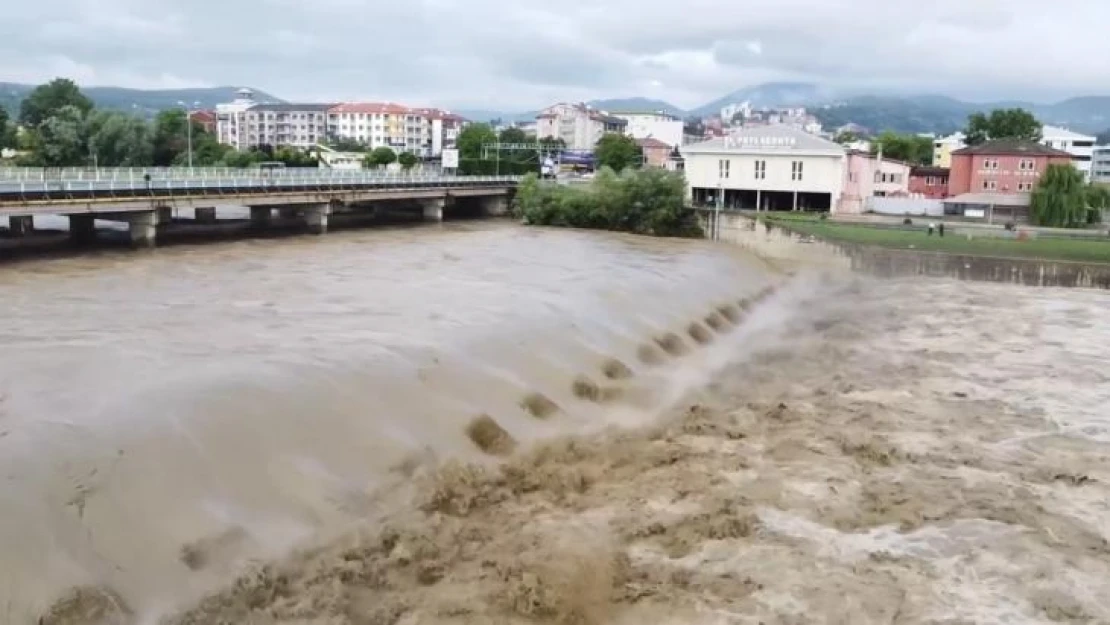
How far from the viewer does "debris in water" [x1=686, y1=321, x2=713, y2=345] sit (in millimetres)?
29125

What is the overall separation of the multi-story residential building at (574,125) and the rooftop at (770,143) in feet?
353

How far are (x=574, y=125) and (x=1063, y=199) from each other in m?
126

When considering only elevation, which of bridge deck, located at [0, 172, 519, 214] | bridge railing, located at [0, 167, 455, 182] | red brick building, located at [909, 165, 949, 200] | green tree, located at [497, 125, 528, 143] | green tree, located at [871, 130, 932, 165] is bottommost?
bridge deck, located at [0, 172, 519, 214]

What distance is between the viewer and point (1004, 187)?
7762cm

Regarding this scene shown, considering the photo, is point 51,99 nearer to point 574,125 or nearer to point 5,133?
point 5,133

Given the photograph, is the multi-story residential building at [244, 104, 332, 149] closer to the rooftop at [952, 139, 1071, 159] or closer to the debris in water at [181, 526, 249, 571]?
the rooftop at [952, 139, 1071, 159]

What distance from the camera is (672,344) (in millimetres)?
27203

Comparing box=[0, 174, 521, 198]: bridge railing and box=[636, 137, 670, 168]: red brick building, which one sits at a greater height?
box=[636, 137, 670, 168]: red brick building

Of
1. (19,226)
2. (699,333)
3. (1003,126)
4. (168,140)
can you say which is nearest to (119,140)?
(168,140)

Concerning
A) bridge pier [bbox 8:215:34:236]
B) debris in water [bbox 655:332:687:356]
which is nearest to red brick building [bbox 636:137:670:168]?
bridge pier [bbox 8:215:34:236]

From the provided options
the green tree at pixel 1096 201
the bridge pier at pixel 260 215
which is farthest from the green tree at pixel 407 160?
the green tree at pixel 1096 201

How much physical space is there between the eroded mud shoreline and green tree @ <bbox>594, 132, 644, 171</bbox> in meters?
91.3

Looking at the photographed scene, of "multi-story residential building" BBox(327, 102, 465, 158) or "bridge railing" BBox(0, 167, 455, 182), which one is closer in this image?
"bridge railing" BBox(0, 167, 455, 182)

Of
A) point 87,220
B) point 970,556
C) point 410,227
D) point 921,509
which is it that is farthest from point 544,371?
point 410,227
